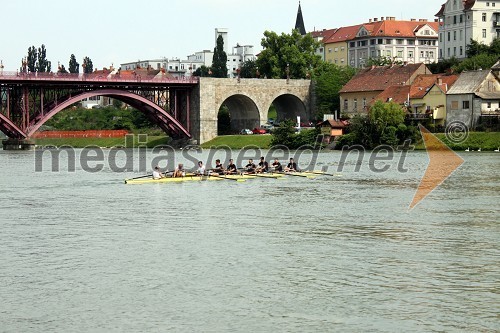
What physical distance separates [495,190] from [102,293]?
29.3 metres

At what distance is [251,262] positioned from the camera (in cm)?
2744

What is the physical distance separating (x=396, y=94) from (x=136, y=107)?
3067cm

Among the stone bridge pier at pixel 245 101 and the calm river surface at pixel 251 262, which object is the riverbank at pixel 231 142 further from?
the calm river surface at pixel 251 262

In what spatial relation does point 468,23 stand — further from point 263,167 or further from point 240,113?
point 263,167

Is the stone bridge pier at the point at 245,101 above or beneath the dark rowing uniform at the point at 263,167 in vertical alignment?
above

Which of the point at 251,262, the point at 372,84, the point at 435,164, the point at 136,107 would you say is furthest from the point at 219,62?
the point at 251,262

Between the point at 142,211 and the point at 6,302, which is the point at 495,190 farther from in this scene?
the point at 6,302

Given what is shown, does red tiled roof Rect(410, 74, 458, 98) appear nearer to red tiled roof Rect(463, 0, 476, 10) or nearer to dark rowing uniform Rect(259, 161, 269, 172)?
red tiled roof Rect(463, 0, 476, 10)

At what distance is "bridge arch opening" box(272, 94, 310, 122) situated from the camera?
12369 centimetres

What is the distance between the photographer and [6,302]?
22797 mm

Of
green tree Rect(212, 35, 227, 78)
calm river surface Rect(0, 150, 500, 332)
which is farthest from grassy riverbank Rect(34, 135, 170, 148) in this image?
calm river surface Rect(0, 150, 500, 332)

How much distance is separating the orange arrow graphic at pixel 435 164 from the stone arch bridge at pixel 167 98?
32.5 m

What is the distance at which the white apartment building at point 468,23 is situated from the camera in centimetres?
13350

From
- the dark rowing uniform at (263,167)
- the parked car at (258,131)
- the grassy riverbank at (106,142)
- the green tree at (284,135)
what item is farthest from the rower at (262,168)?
the grassy riverbank at (106,142)
